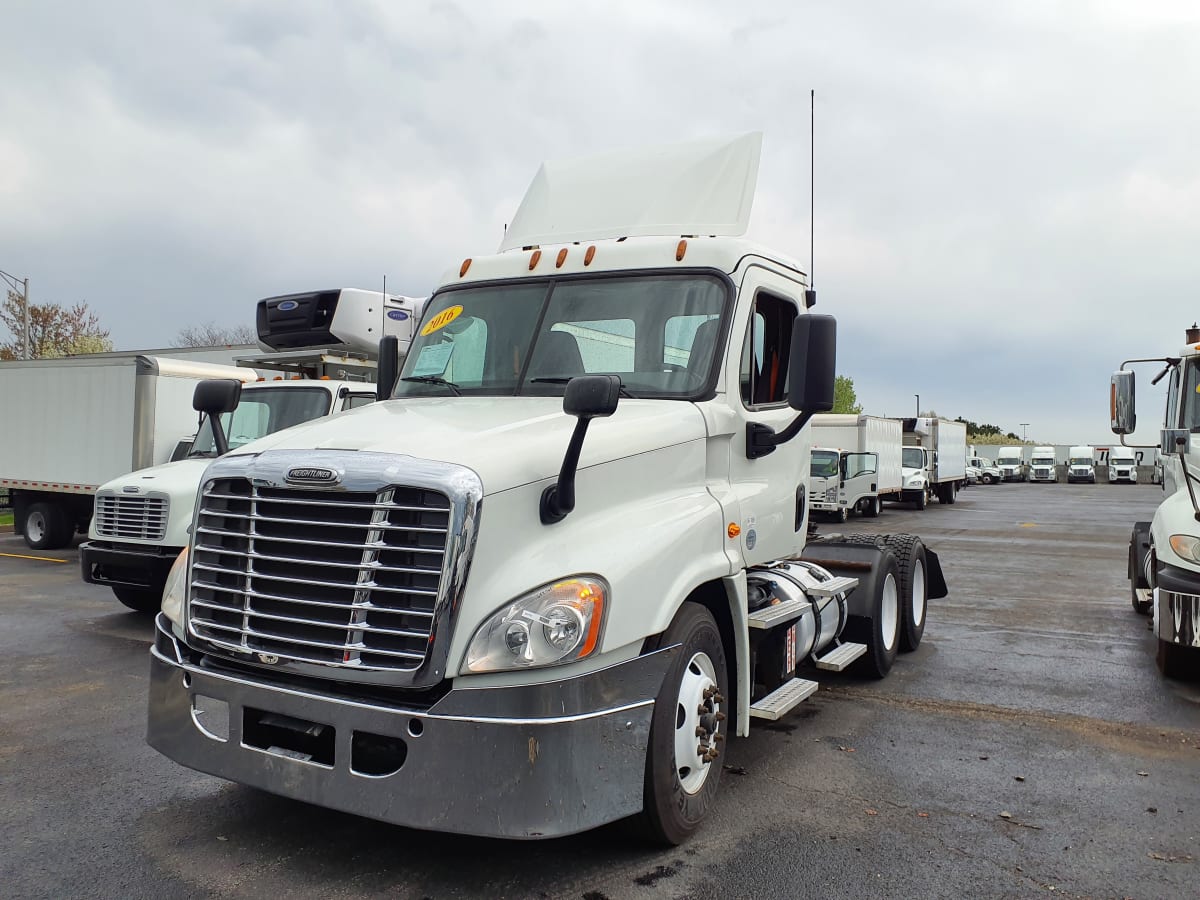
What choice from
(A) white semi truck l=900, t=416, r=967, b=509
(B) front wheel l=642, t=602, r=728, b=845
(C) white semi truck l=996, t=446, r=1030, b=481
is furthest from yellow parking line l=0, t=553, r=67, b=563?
(C) white semi truck l=996, t=446, r=1030, b=481

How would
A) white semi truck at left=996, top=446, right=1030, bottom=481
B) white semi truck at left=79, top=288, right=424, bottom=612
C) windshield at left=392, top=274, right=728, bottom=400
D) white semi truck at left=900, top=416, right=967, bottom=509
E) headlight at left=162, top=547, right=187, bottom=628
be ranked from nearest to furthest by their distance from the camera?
1. headlight at left=162, top=547, right=187, bottom=628
2. windshield at left=392, top=274, right=728, bottom=400
3. white semi truck at left=79, top=288, right=424, bottom=612
4. white semi truck at left=900, top=416, right=967, bottom=509
5. white semi truck at left=996, top=446, right=1030, bottom=481

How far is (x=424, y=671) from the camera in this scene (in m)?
3.36

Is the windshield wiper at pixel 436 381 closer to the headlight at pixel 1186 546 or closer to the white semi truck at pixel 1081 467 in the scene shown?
the headlight at pixel 1186 546

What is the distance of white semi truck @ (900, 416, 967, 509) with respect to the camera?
33.2 metres

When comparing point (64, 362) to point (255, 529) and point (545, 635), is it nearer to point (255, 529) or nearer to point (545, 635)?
point (255, 529)

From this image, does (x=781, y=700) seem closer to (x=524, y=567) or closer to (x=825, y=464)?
(x=524, y=567)

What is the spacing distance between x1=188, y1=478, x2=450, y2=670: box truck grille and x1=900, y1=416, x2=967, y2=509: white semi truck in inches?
1223

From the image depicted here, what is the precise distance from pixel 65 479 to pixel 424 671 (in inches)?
540

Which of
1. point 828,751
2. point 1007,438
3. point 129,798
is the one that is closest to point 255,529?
point 129,798

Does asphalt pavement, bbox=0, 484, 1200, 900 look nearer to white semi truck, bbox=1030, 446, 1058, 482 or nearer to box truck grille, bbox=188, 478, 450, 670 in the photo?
box truck grille, bbox=188, 478, 450, 670

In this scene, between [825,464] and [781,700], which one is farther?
[825,464]

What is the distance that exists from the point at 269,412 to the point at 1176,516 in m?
8.22

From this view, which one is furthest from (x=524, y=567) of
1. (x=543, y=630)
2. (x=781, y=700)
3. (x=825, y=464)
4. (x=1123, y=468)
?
(x=1123, y=468)

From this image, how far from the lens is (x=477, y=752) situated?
130 inches
